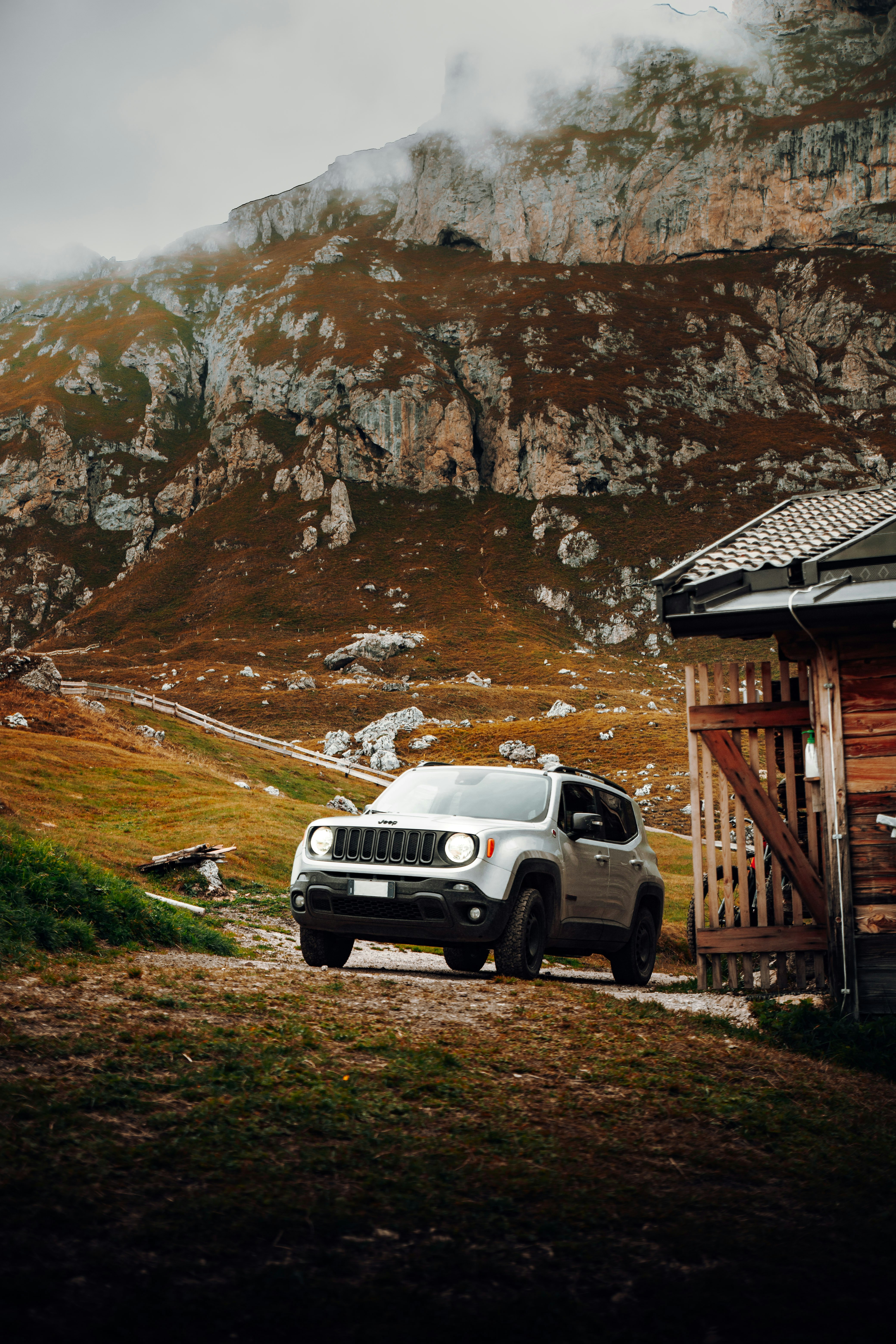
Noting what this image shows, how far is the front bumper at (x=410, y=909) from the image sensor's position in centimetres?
918

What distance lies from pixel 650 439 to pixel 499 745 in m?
81.5

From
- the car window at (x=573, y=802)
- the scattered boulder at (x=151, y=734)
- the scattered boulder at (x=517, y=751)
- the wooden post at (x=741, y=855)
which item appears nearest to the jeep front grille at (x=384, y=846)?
the car window at (x=573, y=802)

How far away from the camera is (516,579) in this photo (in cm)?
11356

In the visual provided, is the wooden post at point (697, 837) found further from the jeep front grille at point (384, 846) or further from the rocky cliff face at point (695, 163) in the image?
the rocky cliff face at point (695, 163)

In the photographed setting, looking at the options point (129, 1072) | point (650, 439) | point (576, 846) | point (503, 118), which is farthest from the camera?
point (503, 118)

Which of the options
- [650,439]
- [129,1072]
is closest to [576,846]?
[129,1072]

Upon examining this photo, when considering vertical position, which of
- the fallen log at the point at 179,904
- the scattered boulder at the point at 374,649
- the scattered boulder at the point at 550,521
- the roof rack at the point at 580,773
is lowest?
the fallen log at the point at 179,904

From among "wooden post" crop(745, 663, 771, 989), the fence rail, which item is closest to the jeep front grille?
"wooden post" crop(745, 663, 771, 989)

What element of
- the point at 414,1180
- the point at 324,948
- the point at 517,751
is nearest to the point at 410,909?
the point at 324,948

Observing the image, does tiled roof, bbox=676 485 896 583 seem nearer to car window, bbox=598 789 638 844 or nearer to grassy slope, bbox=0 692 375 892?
car window, bbox=598 789 638 844

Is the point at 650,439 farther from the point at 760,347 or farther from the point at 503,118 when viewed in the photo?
the point at 503,118

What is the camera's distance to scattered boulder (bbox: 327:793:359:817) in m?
31.9

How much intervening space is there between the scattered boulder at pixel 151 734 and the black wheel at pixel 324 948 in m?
28.8

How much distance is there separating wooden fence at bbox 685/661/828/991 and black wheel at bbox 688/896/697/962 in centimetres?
4
